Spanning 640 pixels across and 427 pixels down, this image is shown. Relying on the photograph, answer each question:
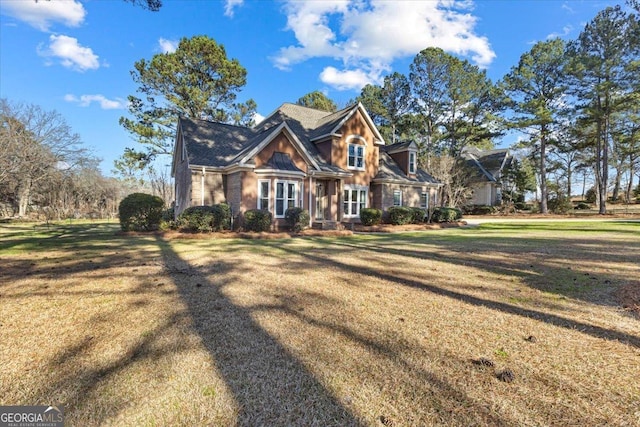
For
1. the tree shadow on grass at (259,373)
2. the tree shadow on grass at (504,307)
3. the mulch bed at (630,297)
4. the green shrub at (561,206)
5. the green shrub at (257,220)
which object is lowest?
the tree shadow on grass at (259,373)

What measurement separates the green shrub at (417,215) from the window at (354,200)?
11.0ft

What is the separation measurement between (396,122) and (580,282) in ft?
113

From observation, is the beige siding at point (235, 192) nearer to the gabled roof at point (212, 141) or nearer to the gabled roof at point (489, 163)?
the gabled roof at point (212, 141)

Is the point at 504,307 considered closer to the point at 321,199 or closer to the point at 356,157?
the point at 321,199

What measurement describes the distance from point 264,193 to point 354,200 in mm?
7379

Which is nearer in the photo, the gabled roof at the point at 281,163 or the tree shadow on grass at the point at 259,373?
the tree shadow on grass at the point at 259,373

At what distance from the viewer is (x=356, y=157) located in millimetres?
22859

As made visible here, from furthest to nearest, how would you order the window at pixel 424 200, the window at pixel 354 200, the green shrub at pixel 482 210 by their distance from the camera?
the green shrub at pixel 482 210
the window at pixel 424 200
the window at pixel 354 200

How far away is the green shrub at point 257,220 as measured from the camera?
16.2 meters

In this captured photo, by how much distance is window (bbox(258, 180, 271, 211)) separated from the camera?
17.5 m

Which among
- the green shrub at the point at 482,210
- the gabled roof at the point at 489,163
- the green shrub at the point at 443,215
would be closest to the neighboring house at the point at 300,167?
the green shrub at the point at 443,215

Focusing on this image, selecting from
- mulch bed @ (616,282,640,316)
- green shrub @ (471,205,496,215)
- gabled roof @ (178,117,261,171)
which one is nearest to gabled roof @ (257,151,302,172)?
gabled roof @ (178,117,261,171)

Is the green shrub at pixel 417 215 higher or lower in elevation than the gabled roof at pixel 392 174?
lower

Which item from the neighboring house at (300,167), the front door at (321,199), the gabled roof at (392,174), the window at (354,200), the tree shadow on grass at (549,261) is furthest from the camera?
the gabled roof at (392,174)
